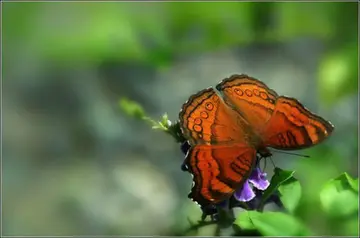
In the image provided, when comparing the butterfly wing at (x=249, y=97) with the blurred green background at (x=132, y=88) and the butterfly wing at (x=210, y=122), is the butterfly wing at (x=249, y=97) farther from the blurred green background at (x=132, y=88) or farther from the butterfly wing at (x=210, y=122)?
the blurred green background at (x=132, y=88)

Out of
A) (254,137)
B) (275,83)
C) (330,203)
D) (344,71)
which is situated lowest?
(330,203)

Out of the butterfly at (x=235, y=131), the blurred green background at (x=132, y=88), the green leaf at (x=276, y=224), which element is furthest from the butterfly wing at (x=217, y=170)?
the blurred green background at (x=132, y=88)

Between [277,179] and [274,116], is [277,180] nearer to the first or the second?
[277,179]

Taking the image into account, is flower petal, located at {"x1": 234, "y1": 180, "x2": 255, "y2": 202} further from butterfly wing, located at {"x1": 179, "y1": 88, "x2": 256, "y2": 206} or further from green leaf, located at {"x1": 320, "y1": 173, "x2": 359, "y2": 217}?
green leaf, located at {"x1": 320, "y1": 173, "x2": 359, "y2": 217}

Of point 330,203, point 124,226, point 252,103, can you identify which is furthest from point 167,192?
point 330,203

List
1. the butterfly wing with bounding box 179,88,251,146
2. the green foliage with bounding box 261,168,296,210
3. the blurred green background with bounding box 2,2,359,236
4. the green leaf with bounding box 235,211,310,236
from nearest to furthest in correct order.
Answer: the green leaf with bounding box 235,211,310,236 < the green foliage with bounding box 261,168,296,210 < the butterfly wing with bounding box 179,88,251,146 < the blurred green background with bounding box 2,2,359,236

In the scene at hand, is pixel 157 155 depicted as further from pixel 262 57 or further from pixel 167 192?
pixel 262 57

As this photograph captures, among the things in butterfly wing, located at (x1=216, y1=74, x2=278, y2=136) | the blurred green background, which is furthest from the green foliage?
the blurred green background
